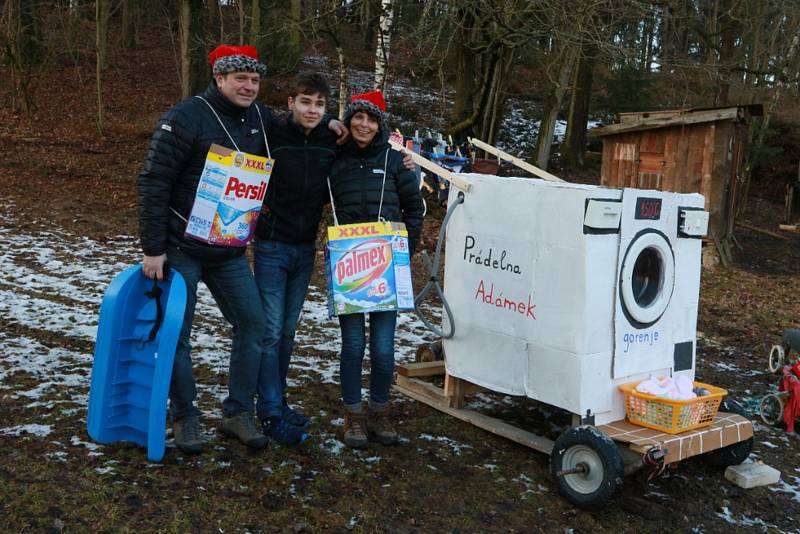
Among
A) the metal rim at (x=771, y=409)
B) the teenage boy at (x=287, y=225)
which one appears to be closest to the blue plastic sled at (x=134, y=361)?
the teenage boy at (x=287, y=225)

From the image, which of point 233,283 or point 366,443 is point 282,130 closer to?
point 233,283

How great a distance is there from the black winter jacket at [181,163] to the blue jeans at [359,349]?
0.71 meters

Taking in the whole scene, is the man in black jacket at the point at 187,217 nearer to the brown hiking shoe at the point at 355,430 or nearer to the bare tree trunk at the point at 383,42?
the brown hiking shoe at the point at 355,430

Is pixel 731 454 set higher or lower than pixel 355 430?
lower

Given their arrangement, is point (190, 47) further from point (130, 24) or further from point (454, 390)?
point (130, 24)

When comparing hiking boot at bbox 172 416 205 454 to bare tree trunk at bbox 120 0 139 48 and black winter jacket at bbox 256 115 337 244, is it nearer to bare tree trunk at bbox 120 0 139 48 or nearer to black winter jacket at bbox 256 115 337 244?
black winter jacket at bbox 256 115 337 244

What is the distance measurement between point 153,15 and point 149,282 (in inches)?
1070

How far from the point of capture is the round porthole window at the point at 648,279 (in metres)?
3.78

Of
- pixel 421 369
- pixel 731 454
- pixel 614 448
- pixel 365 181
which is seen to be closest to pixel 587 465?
pixel 614 448

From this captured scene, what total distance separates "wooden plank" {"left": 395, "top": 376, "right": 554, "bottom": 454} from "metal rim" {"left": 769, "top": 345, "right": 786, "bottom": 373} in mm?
2517

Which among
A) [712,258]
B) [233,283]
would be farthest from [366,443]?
[712,258]

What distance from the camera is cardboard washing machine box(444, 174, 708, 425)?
366cm

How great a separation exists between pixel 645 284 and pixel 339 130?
5.95 feet

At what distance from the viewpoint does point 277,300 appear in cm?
373
